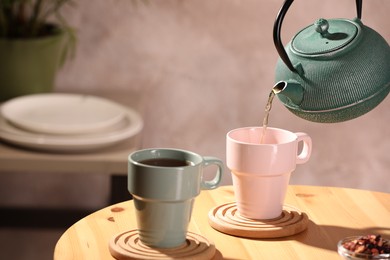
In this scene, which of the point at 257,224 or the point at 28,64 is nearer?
the point at 257,224

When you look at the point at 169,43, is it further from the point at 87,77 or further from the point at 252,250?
the point at 252,250

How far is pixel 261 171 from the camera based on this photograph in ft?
4.56

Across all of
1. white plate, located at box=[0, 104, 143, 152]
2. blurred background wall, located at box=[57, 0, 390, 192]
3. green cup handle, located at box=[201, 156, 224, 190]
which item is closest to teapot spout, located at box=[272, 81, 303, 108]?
green cup handle, located at box=[201, 156, 224, 190]

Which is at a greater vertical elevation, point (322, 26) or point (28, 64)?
point (322, 26)

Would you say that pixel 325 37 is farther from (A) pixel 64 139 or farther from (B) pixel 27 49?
(B) pixel 27 49

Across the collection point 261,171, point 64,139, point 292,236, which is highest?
point 261,171

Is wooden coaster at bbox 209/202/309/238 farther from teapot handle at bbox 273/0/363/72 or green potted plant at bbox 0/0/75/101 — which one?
green potted plant at bbox 0/0/75/101

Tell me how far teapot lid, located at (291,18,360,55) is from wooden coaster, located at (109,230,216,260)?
1.22 ft

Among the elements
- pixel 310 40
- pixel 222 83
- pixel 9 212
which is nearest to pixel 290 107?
pixel 310 40

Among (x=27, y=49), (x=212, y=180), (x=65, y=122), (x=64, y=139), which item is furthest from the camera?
(x=27, y=49)

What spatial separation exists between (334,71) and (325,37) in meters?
0.07

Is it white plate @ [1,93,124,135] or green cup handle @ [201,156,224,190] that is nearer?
green cup handle @ [201,156,224,190]

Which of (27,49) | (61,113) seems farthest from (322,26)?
(27,49)

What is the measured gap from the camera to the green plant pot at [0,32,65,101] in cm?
248
